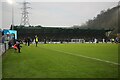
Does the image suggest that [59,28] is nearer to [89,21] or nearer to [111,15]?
[111,15]

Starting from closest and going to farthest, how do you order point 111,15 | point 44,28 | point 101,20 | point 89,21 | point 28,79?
point 28,79 → point 44,28 → point 111,15 → point 101,20 → point 89,21

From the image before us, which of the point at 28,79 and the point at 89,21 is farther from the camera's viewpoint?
the point at 89,21

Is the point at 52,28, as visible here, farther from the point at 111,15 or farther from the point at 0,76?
the point at 0,76

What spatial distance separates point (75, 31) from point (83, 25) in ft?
163

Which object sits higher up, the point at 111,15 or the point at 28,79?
the point at 111,15

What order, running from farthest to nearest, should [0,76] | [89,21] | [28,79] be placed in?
[89,21] < [0,76] < [28,79]

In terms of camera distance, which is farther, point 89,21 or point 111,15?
point 89,21

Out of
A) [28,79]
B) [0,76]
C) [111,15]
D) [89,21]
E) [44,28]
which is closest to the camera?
[28,79]

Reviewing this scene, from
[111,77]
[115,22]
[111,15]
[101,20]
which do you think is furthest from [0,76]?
[101,20]

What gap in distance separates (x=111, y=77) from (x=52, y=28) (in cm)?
8505

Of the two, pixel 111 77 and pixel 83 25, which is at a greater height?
pixel 83 25

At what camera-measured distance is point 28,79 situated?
28.6ft

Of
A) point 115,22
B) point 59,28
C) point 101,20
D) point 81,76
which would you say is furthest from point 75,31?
point 81,76

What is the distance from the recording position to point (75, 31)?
307ft
